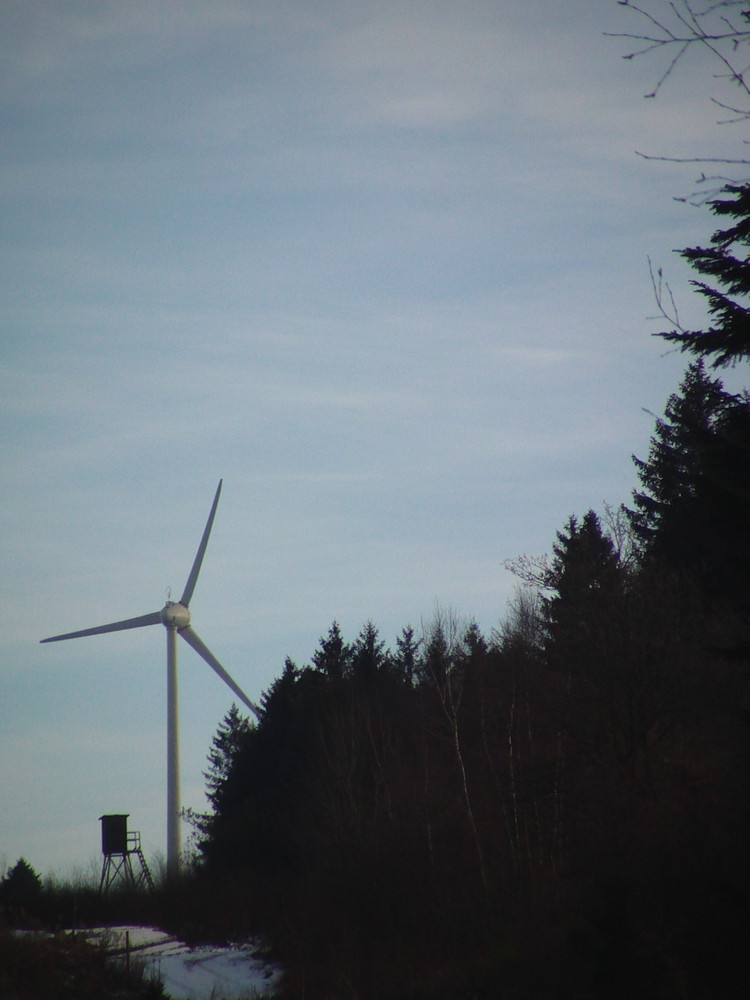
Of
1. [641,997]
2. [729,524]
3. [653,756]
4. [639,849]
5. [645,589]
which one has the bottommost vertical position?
[641,997]

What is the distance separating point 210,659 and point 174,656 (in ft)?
5.62

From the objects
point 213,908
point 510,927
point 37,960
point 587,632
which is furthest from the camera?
point 213,908

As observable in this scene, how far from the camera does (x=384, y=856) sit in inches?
1475

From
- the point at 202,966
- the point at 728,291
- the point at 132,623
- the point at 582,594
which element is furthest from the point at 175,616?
the point at 728,291

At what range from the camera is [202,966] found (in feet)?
117

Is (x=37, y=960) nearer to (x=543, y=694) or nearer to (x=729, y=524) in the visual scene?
(x=543, y=694)

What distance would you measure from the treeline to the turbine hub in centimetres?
541

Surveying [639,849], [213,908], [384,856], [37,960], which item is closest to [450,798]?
[384,856]

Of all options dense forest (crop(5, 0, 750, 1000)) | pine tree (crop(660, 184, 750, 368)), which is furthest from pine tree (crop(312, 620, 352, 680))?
pine tree (crop(660, 184, 750, 368))

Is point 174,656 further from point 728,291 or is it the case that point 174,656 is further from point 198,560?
→ point 728,291

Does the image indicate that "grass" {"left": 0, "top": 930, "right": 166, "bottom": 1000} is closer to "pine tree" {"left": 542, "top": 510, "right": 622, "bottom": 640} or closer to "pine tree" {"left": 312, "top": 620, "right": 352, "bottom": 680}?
"pine tree" {"left": 542, "top": 510, "right": 622, "bottom": 640}

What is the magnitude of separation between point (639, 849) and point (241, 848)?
102 ft

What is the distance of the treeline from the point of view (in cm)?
1720

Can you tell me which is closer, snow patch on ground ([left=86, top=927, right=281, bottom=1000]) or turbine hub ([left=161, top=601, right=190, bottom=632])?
snow patch on ground ([left=86, top=927, right=281, bottom=1000])
